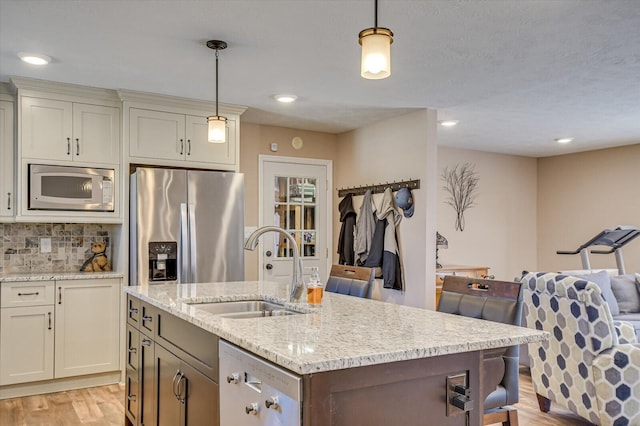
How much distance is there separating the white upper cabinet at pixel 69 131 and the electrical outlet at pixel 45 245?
78cm

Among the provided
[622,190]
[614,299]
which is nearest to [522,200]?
[622,190]

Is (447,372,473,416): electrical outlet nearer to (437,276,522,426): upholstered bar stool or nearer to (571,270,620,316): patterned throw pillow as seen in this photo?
(437,276,522,426): upholstered bar stool

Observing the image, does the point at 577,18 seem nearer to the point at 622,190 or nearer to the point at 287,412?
the point at 287,412

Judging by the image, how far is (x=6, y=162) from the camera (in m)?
3.97

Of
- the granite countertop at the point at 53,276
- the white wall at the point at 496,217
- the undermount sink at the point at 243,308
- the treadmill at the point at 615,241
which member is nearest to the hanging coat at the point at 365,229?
the white wall at the point at 496,217

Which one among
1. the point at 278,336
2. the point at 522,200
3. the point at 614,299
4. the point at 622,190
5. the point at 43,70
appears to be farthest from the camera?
the point at 522,200

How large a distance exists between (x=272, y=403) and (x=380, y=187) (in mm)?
3908

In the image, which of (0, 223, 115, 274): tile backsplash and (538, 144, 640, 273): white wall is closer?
(0, 223, 115, 274): tile backsplash

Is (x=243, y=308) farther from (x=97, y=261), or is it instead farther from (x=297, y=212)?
(x=297, y=212)

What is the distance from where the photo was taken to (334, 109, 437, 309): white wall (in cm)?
461

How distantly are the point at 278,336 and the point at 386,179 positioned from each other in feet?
12.0

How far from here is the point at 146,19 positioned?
2729mm

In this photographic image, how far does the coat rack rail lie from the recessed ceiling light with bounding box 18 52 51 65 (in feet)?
9.91

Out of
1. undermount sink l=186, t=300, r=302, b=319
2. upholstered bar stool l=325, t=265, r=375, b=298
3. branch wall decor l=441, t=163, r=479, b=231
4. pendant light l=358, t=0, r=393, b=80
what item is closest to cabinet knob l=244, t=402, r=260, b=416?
undermount sink l=186, t=300, r=302, b=319
